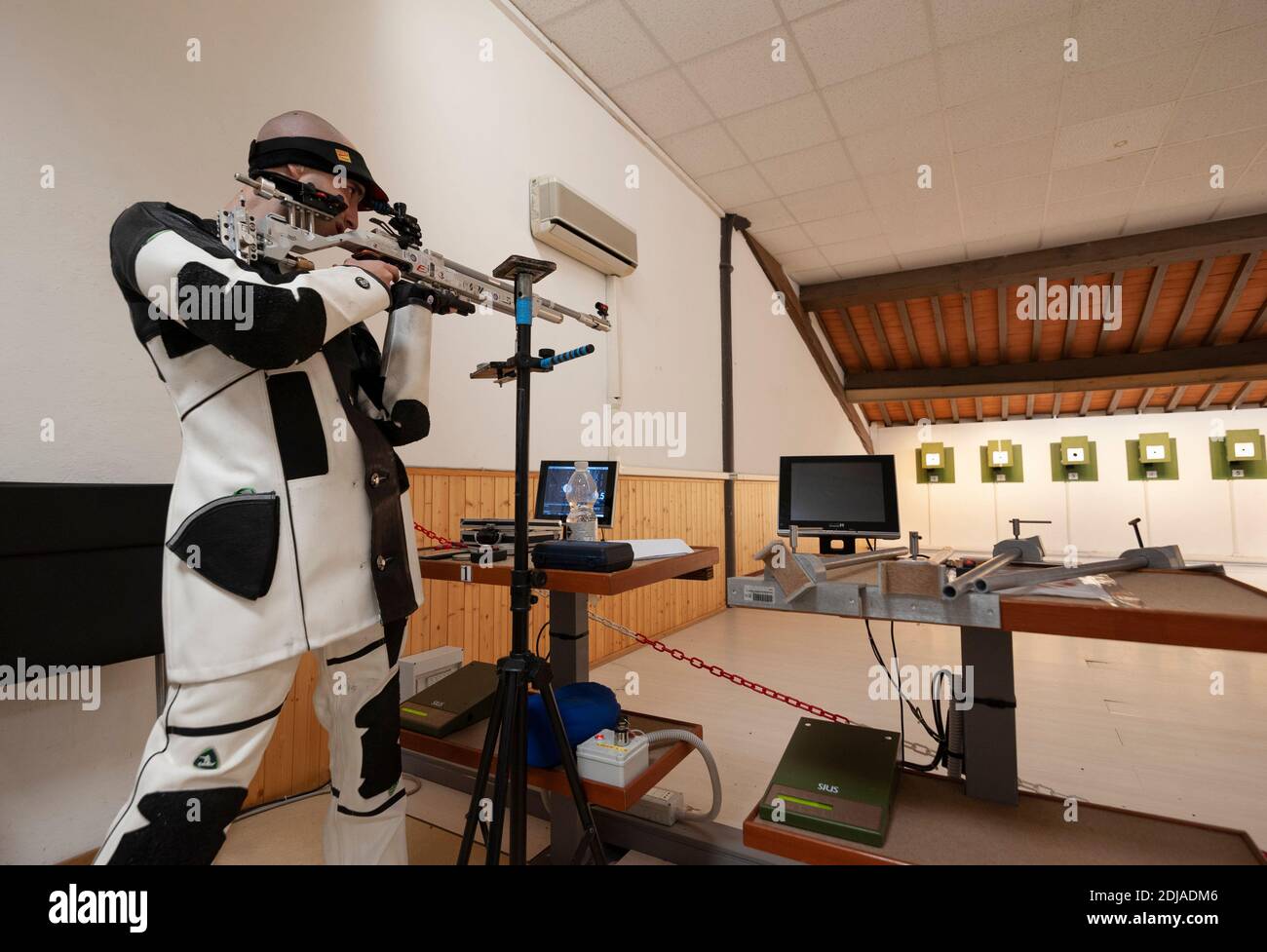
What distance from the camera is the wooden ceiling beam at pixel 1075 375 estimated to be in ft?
23.1

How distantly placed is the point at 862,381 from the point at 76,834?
360 inches

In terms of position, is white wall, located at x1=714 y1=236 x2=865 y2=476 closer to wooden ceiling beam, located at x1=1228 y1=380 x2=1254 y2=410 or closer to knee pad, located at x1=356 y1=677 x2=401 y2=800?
knee pad, located at x1=356 y1=677 x2=401 y2=800

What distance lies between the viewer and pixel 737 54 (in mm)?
3420

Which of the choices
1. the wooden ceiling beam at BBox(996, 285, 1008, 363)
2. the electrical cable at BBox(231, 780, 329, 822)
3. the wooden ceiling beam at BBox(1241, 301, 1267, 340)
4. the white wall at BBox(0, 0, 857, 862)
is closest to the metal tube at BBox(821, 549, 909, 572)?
the white wall at BBox(0, 0, 857, 862)

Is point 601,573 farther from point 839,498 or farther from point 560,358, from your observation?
point 839,498

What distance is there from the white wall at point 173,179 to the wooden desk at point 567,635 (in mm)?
874

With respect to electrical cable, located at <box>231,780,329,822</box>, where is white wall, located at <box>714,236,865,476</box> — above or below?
Answer: above

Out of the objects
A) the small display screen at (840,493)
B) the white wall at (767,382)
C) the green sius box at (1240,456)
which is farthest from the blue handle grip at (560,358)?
the green sius box at (1240,456)

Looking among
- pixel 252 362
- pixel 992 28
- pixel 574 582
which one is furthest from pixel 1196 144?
pixel 252 362

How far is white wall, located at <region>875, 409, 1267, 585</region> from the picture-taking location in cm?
791

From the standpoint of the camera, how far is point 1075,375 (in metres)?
7.81

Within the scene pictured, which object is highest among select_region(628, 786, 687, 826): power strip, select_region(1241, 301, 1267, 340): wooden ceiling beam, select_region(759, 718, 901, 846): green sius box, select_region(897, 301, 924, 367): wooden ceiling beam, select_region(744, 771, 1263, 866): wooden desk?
select_region(897, 301, 924, 367): wooden ceiling beam

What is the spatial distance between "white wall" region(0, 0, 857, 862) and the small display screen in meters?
1.30
